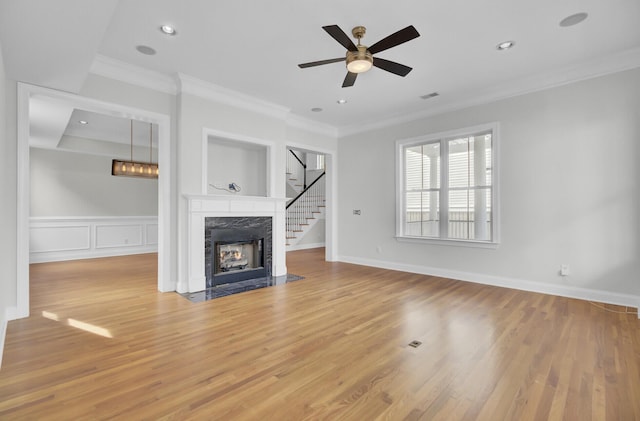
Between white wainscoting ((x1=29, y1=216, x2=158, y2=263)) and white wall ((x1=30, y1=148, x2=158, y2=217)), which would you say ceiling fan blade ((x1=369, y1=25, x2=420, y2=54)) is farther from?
white wainscoting ((x1=29, y1=216, x2=158, y2=263))

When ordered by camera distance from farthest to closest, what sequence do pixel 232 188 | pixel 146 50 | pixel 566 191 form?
1. pixel 232 188
2. pixel 566 191
3. pixel 146 50

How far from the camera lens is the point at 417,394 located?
198 cm

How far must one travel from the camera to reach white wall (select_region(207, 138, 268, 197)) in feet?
19.3

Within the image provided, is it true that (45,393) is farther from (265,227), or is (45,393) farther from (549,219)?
(549,219)

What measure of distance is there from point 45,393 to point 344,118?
5687mm

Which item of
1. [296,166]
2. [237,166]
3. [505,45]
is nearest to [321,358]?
[505,45]

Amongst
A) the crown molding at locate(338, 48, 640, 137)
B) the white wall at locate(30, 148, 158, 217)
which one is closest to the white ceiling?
the crown molding at locate(338, 48, 640, 137)

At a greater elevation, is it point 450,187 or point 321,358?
point 450,187

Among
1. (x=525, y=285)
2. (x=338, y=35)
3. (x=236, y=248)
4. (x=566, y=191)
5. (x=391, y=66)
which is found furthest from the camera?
(x=236, y=248)

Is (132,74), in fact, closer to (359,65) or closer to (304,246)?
(359,65)

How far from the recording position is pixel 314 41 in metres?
3.42

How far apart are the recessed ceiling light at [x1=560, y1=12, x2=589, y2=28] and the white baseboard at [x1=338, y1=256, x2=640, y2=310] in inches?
125

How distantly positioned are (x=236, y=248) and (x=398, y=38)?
3798mm

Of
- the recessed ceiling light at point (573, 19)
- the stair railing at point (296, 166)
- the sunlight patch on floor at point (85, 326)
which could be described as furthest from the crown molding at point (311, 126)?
the sunlight patch on floor at point (85, 326)
